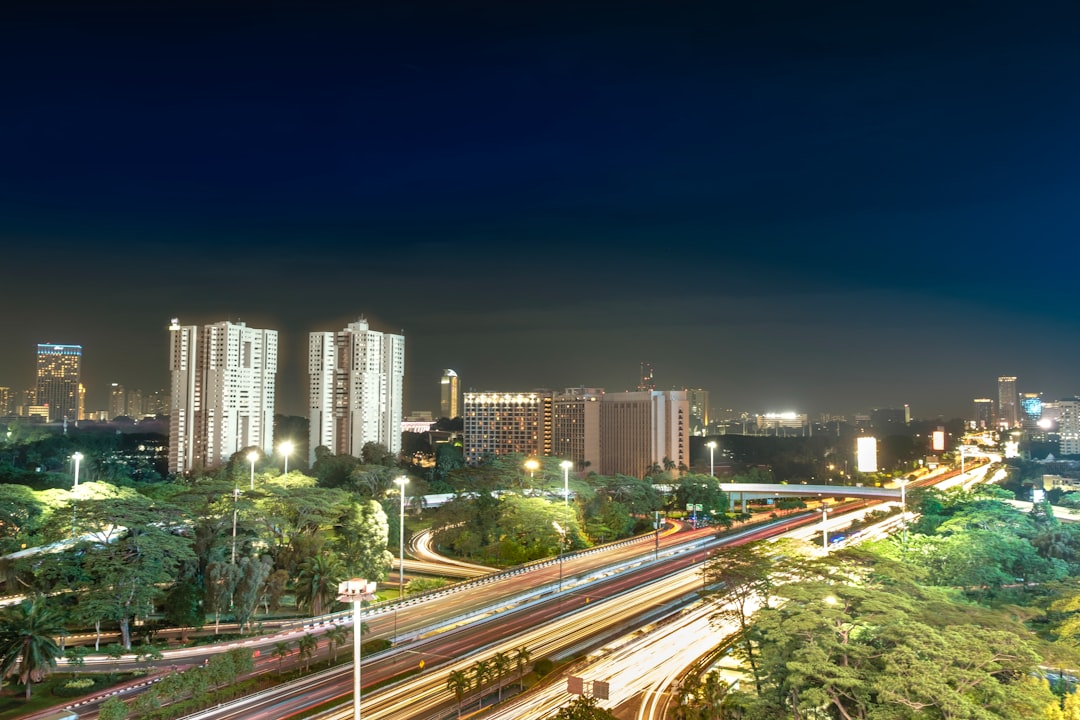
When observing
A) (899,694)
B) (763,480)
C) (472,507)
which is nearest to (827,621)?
(899,694)

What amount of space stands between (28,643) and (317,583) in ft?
35.6

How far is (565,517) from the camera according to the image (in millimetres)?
45000

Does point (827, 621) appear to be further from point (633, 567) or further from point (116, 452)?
point (116, 452)

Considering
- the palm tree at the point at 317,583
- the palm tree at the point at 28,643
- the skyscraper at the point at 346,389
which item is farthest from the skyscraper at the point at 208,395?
the palm tree at the point at 28,643

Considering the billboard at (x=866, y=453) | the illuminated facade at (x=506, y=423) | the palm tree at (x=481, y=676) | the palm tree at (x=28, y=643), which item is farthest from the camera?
the illuminated facade at (x=506, y=423)

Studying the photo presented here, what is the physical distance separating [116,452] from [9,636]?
242 ft

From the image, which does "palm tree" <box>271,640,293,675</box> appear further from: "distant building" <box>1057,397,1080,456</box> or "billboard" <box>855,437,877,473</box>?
"distant building" <box>1057,397,1080,456</box>

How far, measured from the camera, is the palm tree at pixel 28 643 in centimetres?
2181

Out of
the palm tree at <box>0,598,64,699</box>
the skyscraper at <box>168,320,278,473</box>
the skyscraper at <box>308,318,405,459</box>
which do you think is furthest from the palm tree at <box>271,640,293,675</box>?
the skyscraper at <box>308,318,405,459</box>

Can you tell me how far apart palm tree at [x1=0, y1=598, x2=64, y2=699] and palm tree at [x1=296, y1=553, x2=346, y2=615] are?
955 cm

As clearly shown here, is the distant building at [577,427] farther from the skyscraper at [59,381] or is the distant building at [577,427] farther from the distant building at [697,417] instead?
the skyscraper at [59,381]

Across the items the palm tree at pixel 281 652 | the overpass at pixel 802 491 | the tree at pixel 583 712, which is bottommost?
the overpass at pixel 802 491

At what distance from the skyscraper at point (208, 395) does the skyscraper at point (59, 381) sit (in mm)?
86552

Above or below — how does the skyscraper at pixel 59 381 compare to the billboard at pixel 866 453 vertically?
above
